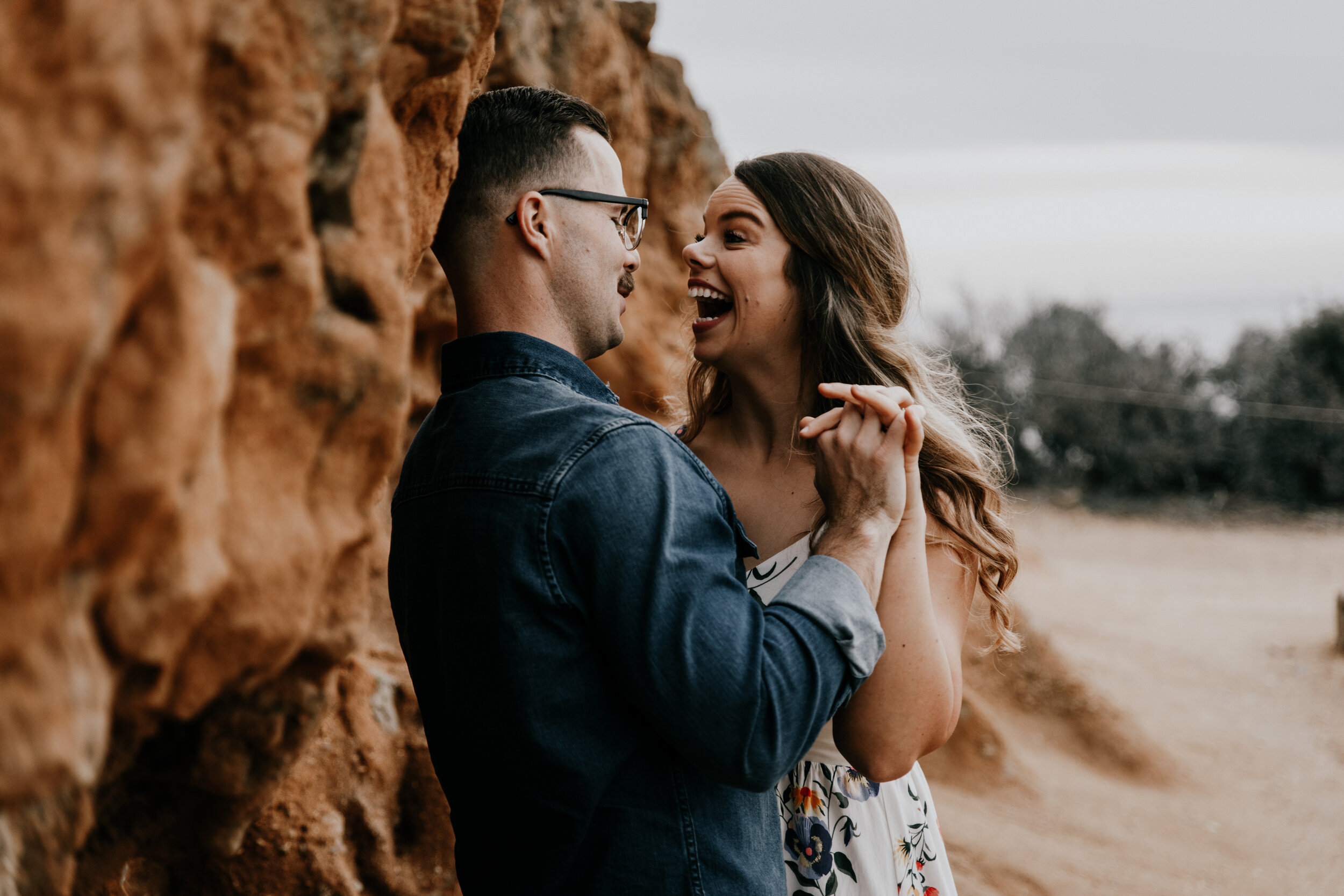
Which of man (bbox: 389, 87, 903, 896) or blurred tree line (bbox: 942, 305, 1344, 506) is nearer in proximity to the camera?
man (bbox: 389, 87, 903, 896)

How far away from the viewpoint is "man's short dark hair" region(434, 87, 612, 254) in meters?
1.82

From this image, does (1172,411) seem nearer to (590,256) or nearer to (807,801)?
(807,801)

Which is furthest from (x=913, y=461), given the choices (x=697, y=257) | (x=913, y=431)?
(x=697, y=257)

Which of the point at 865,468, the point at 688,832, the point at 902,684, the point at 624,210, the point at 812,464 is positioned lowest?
the point at 688,832

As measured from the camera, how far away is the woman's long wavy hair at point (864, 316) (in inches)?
92.9

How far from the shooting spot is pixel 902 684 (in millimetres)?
1912

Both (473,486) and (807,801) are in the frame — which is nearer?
(473,486)

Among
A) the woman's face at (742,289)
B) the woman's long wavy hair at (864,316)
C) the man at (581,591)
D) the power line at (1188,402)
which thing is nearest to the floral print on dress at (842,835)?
the man at (581,591)

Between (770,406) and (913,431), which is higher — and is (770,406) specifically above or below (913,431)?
below

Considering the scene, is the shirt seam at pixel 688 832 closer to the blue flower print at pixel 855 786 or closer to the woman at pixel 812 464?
the woman at pixel 812 464

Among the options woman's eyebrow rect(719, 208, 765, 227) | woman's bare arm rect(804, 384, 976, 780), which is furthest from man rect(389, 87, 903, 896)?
woman's eyebrow rect(719, 208, 765, 227)

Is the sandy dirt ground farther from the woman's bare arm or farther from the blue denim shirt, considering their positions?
the blue denim shirt

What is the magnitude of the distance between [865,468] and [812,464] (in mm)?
719

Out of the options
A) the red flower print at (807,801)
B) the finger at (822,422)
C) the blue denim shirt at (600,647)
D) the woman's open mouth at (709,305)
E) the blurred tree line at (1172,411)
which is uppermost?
the woman's open mouth at (709,305)
